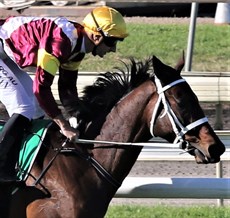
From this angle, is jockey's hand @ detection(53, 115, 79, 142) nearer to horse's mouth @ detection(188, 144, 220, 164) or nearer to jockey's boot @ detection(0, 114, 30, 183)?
jockey's boot @ detection(0, 114, 30, 183)

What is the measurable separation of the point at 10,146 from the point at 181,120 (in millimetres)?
1077

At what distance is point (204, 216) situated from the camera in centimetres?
798

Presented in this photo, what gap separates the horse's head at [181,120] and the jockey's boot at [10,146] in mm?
839

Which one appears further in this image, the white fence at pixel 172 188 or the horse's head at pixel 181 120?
the white fence at pixel 172 188

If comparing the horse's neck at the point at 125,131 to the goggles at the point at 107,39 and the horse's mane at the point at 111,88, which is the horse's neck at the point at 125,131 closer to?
the horse's mane at the point at 111,88

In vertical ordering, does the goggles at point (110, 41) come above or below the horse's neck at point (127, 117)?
above

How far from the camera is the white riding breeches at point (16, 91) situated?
6.17 metres

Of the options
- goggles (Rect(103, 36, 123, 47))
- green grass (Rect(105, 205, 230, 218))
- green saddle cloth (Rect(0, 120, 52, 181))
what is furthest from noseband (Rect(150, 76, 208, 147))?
green grass (Rect(105, 205, 230, 218))

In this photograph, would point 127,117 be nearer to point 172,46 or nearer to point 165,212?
point 165,212

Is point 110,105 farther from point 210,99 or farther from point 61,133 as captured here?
point 210,99

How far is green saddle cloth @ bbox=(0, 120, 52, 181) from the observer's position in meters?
6.08

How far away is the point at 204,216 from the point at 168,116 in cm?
225

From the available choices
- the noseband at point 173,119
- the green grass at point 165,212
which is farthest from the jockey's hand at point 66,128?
the green grass at point 165,212

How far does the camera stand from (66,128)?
600 cm
